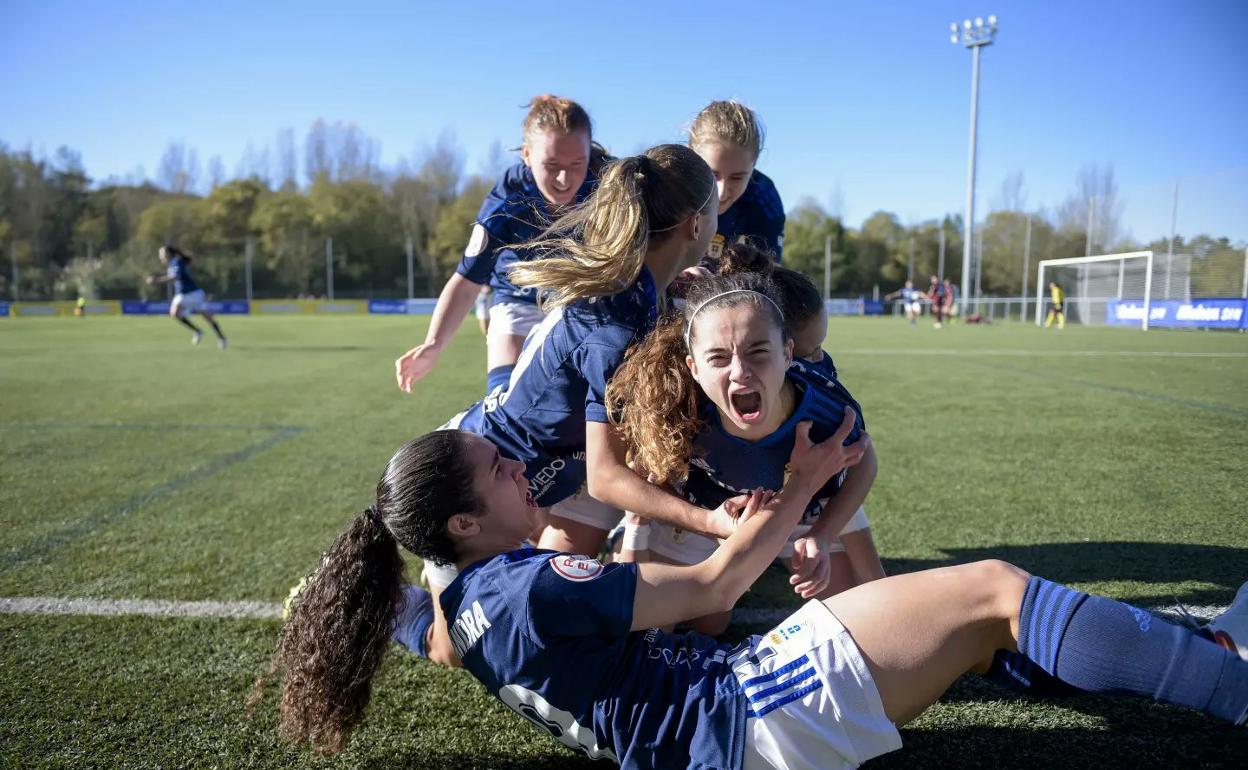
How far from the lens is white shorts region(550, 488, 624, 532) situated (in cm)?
321

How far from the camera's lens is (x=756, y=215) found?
12.9 ft

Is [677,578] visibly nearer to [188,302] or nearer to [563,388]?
[563,388]

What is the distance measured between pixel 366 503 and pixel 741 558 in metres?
3.28

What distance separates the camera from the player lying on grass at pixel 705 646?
5.31 feet

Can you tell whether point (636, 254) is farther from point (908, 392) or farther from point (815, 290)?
point (908, 392)

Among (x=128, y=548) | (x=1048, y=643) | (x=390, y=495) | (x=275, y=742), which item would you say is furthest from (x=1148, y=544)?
(x=128, y=548)

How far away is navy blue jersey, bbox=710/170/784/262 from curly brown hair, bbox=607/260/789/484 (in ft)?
5.56

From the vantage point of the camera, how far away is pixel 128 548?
3768mm

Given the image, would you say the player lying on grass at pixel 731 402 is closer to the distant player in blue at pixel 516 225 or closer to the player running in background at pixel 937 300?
the distant player in blue at pixel 516 225

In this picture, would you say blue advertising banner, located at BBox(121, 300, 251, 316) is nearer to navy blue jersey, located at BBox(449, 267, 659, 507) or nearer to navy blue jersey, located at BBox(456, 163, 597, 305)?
navy blue jersey, located at BBox(456, 163, 597, 305)

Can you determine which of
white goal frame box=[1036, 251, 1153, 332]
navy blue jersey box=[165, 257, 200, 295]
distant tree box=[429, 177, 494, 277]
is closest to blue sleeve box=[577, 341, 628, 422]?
navy blue jersey box=[165, 257, 200, 295]

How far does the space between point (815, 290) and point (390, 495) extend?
1.55 m

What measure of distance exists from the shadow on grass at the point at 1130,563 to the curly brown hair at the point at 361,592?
7.49 feet

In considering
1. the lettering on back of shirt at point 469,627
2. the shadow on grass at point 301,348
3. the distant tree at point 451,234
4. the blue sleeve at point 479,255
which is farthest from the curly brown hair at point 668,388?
the distant tree at point 451,234
